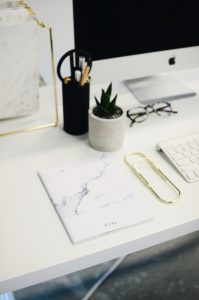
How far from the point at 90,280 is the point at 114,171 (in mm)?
741

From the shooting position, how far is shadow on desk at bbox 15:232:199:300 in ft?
4.55

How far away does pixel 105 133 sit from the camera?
2.92 feet

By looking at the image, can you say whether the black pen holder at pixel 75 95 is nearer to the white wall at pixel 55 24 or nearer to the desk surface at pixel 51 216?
the desk surface at pixel 51 216

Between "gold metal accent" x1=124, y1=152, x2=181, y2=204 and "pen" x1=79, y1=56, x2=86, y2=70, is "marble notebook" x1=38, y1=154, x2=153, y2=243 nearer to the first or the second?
"gold metal accent" x1=124, y1=152, x2=181, y2=204

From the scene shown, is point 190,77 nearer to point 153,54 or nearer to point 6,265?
point 153,54

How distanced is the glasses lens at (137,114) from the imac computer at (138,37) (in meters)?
0.06

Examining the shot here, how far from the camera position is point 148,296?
4.59 ft

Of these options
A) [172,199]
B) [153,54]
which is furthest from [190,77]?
[172,199]

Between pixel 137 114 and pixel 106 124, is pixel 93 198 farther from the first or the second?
pixel 137 114

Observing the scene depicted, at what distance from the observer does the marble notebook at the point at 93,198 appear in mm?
707

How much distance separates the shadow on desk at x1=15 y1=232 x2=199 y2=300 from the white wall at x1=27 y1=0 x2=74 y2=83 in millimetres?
791

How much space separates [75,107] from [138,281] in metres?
0.83

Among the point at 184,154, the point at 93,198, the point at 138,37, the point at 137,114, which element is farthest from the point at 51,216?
the point at 138,37

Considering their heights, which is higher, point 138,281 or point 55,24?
point 55,24
